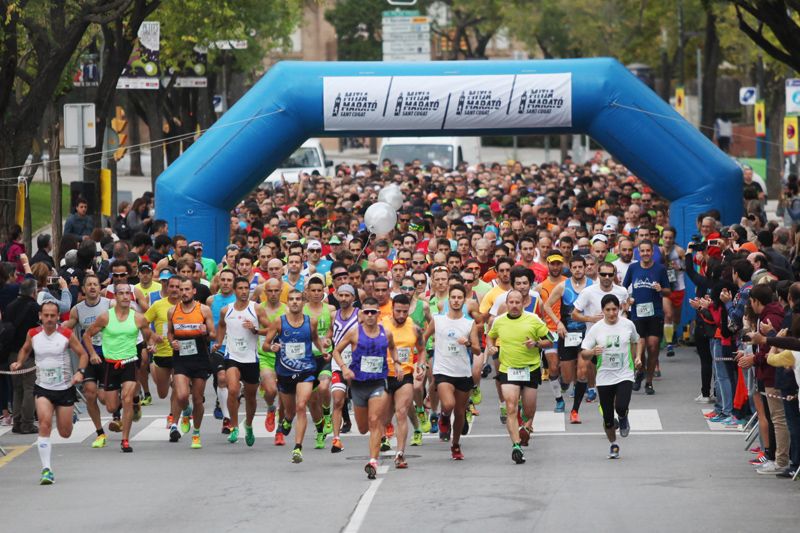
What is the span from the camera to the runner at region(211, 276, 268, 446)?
15539 millimetres

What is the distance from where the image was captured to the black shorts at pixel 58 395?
14.4m

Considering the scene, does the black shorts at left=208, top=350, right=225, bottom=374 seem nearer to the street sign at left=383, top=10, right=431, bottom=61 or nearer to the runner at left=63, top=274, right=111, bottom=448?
the runner at left=63, top=274, right=111, bottom=448

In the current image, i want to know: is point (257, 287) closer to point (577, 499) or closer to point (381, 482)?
point (381, 482)

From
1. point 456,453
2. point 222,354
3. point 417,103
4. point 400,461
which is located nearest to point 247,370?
point 222,354

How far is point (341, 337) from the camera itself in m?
15.1

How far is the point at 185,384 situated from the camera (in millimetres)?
15477

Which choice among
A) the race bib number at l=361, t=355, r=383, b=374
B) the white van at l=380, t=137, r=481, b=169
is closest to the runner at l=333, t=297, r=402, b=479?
the race bib number at l=361, t=355, r=383, b=374

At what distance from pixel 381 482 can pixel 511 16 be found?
55224mm

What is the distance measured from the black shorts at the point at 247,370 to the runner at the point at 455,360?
6.06 feet

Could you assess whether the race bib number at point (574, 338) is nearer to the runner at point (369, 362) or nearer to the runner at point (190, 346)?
the runner at point (369, 362)

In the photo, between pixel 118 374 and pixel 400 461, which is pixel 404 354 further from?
pixel 118 374

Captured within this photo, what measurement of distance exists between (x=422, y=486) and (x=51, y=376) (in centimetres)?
360

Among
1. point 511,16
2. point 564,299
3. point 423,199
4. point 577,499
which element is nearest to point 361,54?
point 511,16

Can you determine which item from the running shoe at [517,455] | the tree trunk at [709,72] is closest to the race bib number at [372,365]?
the running shoe at [517,455]
